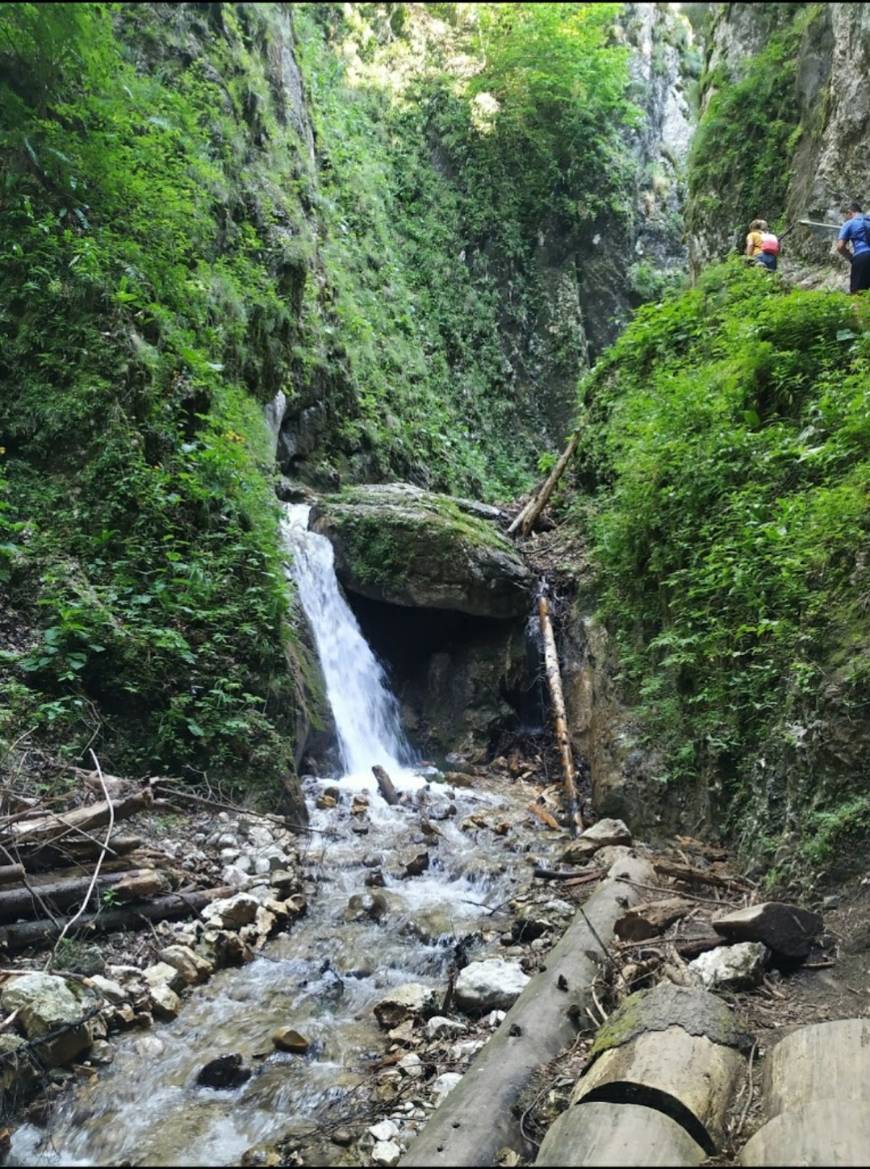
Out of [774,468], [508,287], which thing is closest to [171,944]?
[774,468]

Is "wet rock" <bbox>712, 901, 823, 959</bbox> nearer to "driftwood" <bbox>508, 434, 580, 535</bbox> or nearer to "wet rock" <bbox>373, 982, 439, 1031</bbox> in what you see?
"wet rock" <bbox>373, 982, 439, 1031</bbox>

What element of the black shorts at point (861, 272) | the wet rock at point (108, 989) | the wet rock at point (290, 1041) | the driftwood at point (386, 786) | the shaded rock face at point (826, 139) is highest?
the shaded rock face at point (826, 139)

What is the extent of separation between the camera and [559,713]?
9531 millimetres

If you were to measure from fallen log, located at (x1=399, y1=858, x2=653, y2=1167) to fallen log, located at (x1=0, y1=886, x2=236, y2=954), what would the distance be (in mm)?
2204

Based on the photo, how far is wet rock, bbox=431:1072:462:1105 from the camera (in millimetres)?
3355

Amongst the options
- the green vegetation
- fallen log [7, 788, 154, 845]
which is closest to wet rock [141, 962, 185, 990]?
fallen log [7, 788, 154, 845]

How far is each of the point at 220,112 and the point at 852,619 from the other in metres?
11.6

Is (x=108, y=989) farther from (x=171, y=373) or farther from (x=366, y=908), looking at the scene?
(x=171, y=373)

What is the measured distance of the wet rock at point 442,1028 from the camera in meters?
4.00

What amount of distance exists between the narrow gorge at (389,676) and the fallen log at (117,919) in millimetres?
22

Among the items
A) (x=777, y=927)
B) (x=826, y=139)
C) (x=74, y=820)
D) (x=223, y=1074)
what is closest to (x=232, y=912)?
(x=74, y=820)

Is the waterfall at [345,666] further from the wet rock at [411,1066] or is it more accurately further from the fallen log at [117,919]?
the wet rock at [411,1066]

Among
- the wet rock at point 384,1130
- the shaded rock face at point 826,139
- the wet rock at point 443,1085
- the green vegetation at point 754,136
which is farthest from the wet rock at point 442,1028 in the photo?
the green vegetation at point 754,136

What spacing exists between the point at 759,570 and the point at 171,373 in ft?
20.2
